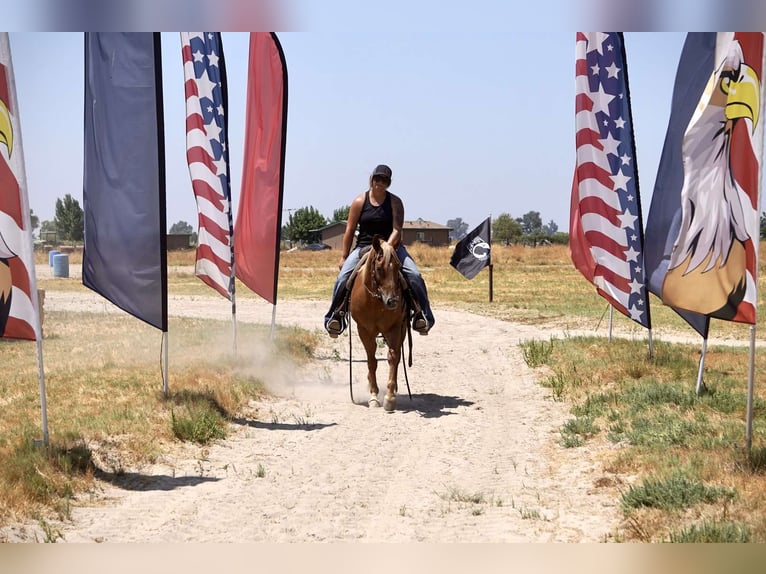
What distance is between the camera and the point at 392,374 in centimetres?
974

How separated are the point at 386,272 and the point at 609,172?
4.32 metres

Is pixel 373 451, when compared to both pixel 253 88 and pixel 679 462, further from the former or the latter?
pixel 253 88

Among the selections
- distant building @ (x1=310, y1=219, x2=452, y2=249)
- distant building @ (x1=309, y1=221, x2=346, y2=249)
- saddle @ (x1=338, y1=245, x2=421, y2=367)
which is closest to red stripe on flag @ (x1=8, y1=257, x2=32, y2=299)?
saddle @ (x1=338, y1=245, x2=421, y2=367)

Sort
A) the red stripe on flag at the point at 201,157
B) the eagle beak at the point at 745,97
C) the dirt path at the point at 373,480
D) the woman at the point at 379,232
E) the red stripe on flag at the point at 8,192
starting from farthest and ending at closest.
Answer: the red stripe on flag at the point at 201,157, the woman at the point at 379,232, the red stripe on flag at the point at 8,192, the eagle beak at the point at 745,97, the dirt path at the point at 373,480

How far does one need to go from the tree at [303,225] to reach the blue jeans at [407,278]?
65.8 meters

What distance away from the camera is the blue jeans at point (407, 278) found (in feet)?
31.6

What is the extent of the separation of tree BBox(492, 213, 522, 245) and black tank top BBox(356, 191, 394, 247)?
62988 millimetres

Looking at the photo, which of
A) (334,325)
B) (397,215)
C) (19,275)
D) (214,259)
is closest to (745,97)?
(397,215)

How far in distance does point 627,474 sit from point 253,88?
25.4ft

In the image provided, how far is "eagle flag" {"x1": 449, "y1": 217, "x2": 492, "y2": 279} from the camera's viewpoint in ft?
71.9

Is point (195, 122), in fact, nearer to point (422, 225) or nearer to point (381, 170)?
point (381, 170)

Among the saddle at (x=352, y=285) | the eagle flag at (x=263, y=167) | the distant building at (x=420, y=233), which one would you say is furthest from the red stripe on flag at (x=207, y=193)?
the distant building at (x=420, y=233)

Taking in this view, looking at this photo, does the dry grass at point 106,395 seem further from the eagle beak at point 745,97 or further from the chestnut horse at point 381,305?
the eagle beak at point 745,97

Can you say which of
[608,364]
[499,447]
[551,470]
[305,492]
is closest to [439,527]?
[305,492]
